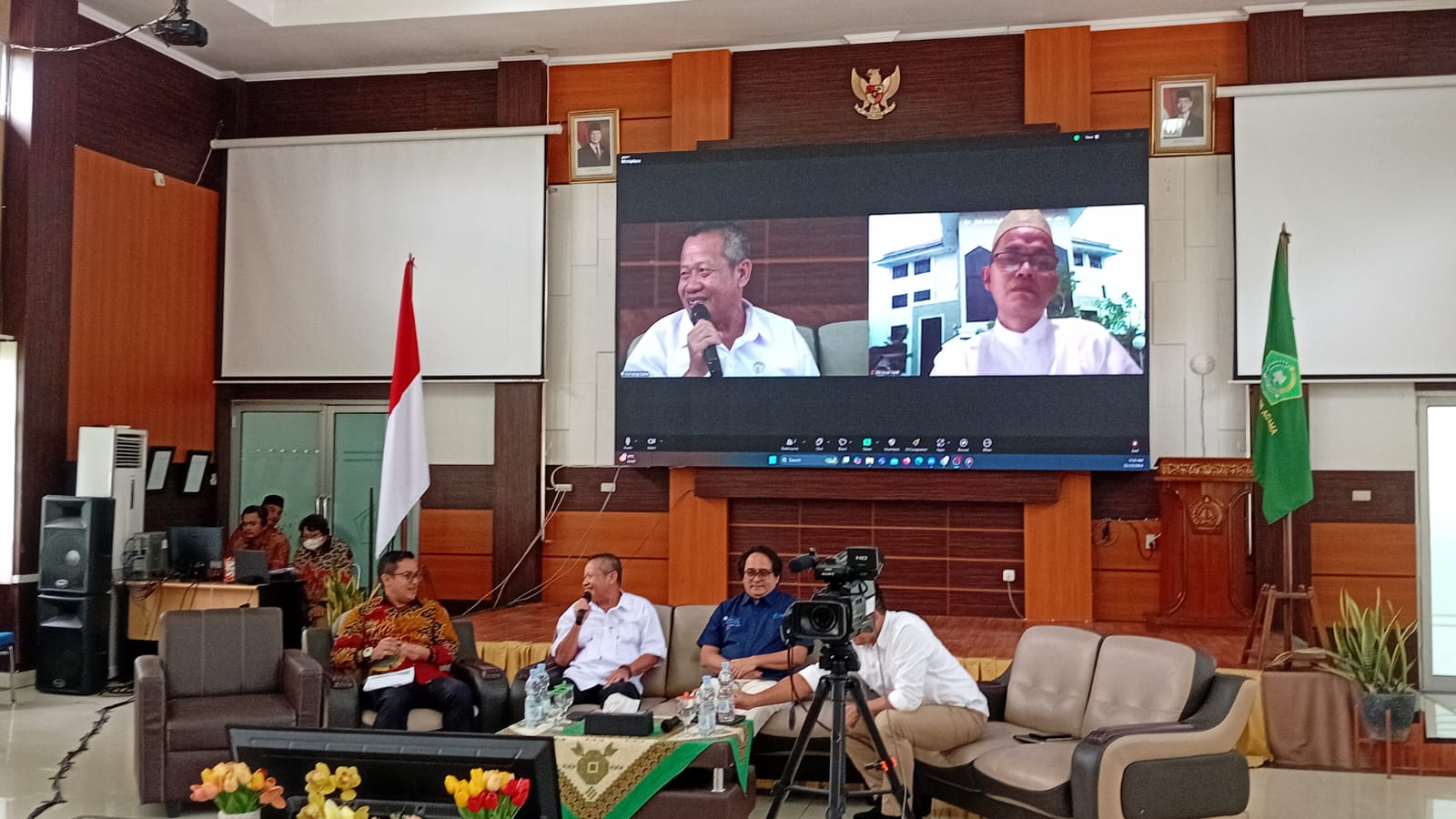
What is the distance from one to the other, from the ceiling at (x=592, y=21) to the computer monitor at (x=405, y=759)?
20.7 ft

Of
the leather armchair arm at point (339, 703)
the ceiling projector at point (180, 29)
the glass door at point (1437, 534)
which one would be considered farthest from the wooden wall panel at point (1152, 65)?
the leather armchair arm at point (339, 703)

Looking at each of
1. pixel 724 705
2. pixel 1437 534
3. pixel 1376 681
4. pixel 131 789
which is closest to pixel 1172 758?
pixel 724 705

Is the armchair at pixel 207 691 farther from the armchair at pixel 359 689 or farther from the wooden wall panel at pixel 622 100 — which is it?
the wooden wall panel at pixel 622 100

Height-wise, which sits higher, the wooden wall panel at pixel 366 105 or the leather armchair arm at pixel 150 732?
the wooden wall panel at pixel 366 105

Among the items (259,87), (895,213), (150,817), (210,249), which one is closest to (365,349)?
(210,249)

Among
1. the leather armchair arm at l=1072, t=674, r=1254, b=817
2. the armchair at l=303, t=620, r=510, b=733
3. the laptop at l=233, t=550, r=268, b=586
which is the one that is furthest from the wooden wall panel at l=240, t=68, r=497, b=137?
the leather armchair arm at l=1072, t=674, r=1254, b=817

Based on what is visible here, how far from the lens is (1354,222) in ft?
26.3

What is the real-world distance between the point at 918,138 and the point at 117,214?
5.55 meters

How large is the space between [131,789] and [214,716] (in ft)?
2.16

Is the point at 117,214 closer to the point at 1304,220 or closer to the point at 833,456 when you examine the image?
the point at 833,456

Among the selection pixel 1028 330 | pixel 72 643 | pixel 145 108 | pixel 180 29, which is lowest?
pixel 72 643

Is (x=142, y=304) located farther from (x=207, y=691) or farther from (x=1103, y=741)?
(x=1103, y=741)

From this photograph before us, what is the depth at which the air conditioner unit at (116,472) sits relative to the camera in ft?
26.2

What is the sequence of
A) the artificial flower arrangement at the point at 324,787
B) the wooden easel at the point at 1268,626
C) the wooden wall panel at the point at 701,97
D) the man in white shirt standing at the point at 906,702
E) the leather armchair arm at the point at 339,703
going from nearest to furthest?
the artificial flower arrangement at the point at 324,787 < the man in white shirt standing at the point at 906,702 < the leather armchair arm at the point at 339,703 < the wooden easel at the point at 1268,626 < the wooden wall panel at the point at 701,97
